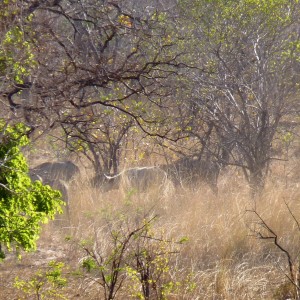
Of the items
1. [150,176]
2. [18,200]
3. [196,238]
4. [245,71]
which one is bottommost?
[196,238]

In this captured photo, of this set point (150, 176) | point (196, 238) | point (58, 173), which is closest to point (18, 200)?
point (196, 238)

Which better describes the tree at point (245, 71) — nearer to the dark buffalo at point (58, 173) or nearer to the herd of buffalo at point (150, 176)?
the herd of buffalo at point (150, 176)

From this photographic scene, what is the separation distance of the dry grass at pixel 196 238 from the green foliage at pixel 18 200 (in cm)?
118

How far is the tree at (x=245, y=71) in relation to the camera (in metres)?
10.4

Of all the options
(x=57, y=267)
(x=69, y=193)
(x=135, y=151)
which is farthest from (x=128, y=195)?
(x=57, y=267)

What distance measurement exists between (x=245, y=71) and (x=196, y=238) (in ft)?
13.1

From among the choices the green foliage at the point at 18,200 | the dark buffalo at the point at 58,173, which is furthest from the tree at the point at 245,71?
the green foliage at the point at 18,200

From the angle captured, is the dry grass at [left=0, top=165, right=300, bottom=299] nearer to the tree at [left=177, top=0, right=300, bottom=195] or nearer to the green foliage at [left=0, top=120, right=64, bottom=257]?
the tree at [left=177, top=0, right=300, bottom=195]

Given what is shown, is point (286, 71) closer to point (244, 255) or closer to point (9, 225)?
point (244, 255)

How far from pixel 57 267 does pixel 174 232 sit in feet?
10.8

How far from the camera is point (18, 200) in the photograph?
471cm

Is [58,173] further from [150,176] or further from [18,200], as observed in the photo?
[18,200]

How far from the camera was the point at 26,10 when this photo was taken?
6160mm

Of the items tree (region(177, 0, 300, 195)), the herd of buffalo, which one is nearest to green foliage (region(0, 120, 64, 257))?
the herd of buffalo
